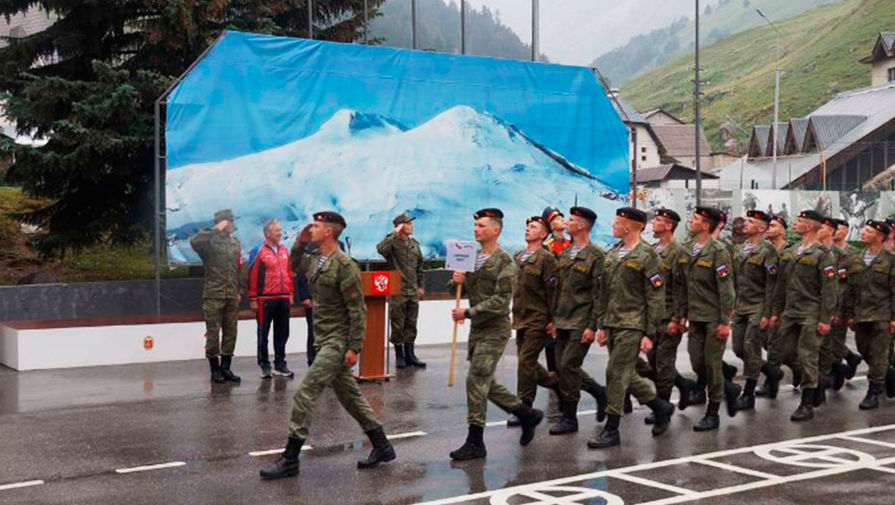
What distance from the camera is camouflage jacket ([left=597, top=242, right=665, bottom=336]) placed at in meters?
9.56

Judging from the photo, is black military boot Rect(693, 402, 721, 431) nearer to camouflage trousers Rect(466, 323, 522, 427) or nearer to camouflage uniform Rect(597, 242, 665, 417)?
camouflage uniform Rect(597, 242, 665, 417)

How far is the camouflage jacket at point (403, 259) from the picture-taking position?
14.7 m

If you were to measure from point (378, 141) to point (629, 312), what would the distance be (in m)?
9.01

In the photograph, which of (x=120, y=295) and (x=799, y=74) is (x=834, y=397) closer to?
(x=120, y=295)

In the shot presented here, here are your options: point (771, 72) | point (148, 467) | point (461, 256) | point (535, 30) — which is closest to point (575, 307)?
point (461, 256)

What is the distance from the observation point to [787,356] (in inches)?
460

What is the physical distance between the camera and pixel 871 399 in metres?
11.8

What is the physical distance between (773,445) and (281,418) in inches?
172

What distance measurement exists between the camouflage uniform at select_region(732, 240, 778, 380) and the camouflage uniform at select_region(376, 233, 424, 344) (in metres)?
4.16

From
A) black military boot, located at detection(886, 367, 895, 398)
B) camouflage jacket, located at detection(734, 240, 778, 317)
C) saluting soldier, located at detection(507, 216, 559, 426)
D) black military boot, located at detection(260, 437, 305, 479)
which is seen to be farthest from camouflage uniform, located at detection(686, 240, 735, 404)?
black military boot, located at detection(260, 437, 305, 479)

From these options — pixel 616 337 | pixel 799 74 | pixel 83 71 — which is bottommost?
pixel 616 337

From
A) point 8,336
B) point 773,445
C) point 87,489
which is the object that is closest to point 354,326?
point 87,489

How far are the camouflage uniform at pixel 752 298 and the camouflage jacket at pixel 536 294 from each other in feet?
8.79

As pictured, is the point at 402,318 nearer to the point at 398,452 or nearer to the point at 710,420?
the point at 710,420
